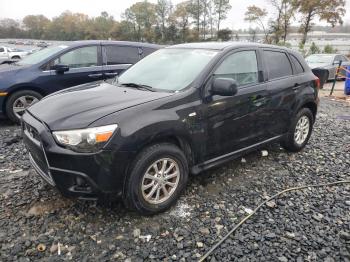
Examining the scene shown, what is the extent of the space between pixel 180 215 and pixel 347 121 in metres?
5.68

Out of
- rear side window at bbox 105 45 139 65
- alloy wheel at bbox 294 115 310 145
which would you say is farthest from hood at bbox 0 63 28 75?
alloy wheel at bbox 294 115 310 145

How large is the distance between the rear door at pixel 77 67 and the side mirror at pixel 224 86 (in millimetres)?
3860

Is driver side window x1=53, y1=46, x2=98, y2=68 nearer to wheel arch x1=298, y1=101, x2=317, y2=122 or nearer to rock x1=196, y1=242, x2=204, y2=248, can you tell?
wheel arch x1=298, y1=101, x2=317, y2=122

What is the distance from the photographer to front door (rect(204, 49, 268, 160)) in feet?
10.8

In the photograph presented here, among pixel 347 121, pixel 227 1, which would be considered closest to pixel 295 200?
pixel 347 121

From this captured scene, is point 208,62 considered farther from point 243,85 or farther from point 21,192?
point 21,192

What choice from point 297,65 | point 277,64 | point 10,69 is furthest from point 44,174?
point 10,69

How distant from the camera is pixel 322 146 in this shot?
5113mm

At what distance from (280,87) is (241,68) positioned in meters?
0.74

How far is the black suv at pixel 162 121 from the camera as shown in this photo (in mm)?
2582

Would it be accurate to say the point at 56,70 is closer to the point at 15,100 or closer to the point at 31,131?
the point at 15,100

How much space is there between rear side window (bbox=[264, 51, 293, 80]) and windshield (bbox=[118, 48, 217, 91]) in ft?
3.20

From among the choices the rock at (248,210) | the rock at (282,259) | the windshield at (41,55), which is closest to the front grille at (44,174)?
the rock at (248,210)

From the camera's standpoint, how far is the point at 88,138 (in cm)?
253
